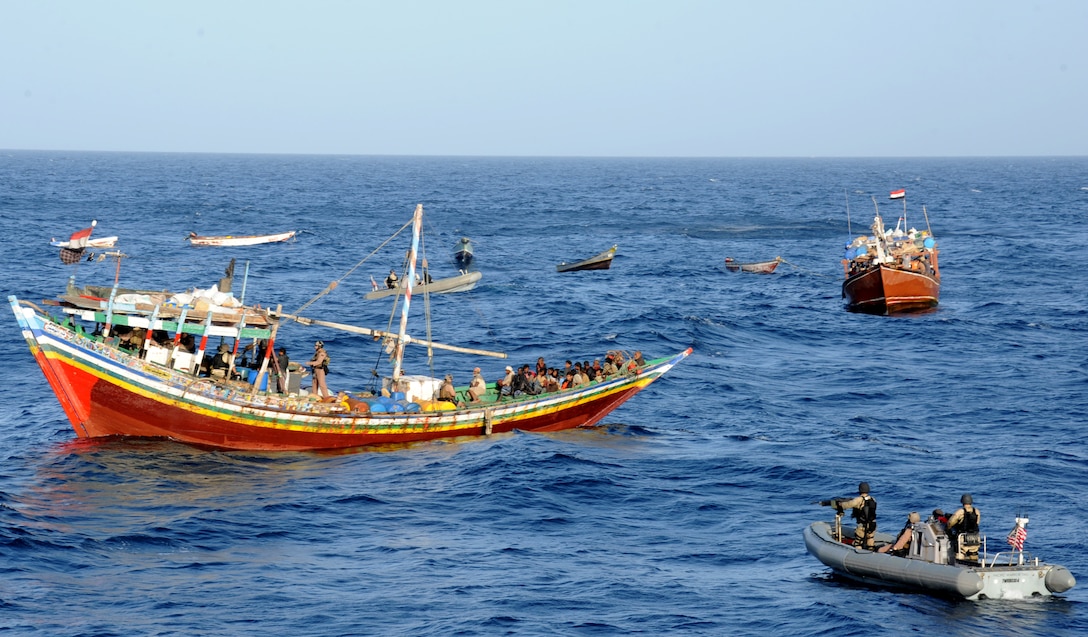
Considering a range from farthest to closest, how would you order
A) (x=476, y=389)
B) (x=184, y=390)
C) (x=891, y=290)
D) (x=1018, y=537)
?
(x=891, y=290) → (x=476, y=389) → (x=184, y=390) → (x=1018, y=537)

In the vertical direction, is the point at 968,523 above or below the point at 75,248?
below

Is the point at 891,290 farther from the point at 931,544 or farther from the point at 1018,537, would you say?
the point at 931,544

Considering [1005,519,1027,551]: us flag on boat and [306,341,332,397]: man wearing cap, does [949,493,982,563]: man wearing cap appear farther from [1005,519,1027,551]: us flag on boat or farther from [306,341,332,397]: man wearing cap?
[306,341,332,397]: man wearing cap

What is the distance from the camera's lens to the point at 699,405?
47.6m

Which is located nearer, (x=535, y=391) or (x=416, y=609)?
(x=416, y=609)

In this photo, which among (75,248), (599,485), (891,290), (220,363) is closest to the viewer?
(599,485)

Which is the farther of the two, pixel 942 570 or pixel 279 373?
pixel 279 373

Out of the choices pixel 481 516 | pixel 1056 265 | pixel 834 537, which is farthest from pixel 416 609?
pixel 1056 265

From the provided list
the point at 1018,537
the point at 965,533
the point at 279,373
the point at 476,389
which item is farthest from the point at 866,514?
the point at 279,373

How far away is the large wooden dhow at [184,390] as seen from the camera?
36.0 metres

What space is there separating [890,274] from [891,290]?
1.01 m

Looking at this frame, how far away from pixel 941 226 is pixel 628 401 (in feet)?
279

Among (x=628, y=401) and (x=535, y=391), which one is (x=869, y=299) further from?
(x=535, y=391)

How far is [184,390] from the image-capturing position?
36188mm
